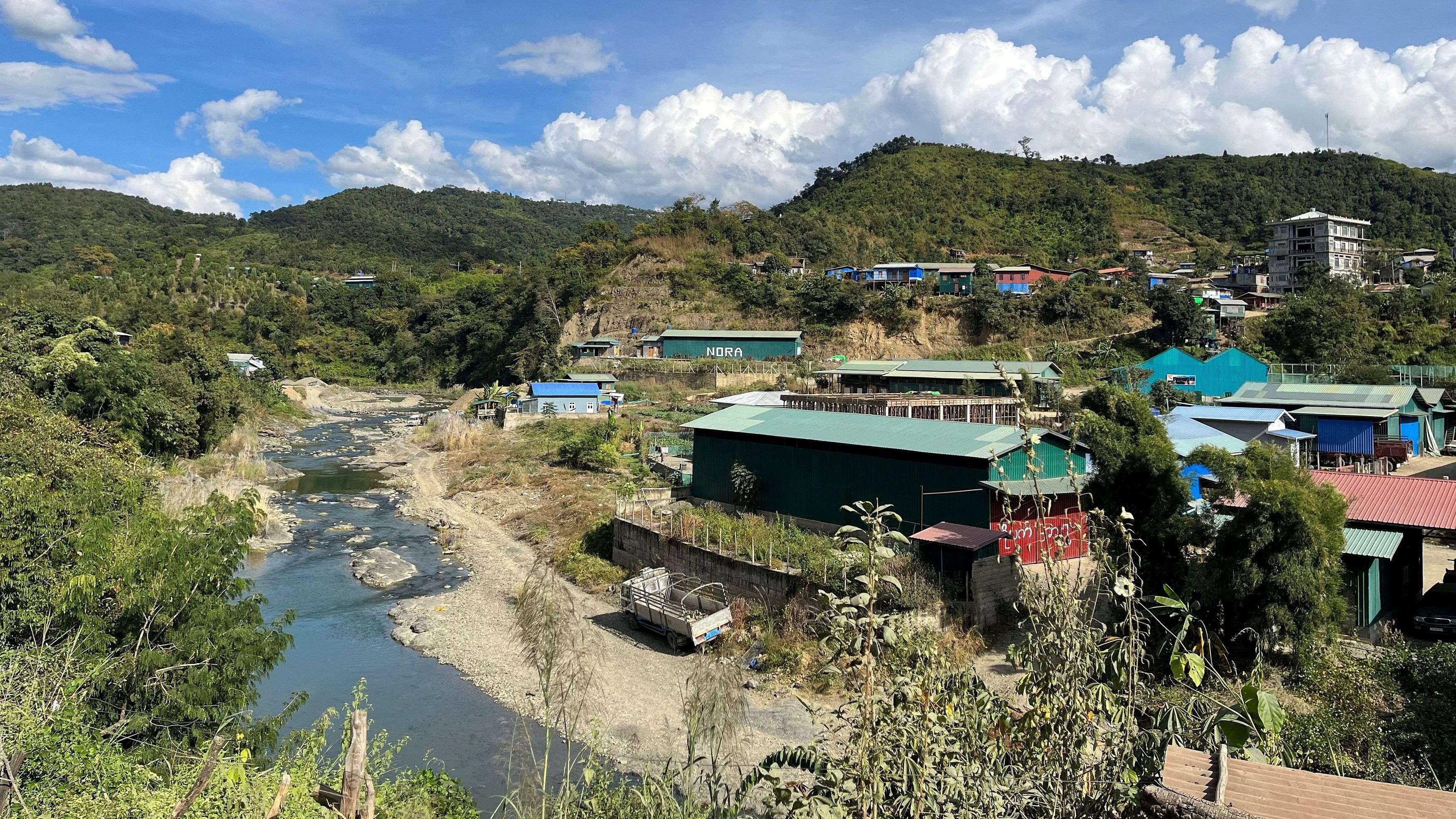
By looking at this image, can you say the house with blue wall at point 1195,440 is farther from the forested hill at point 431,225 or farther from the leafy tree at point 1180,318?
the forested hill at point 431,225

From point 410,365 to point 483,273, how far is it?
74.6 feet

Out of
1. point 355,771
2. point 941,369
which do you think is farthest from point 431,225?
point 355,771

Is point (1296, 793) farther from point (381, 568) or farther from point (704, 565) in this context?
point (381, 568)

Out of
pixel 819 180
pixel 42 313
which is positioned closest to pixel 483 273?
pixel 819 180

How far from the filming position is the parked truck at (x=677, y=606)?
50.5ft

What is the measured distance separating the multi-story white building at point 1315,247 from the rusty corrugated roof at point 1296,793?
54.4 m

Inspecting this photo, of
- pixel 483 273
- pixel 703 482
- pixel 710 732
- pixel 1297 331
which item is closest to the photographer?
pixel 710 732

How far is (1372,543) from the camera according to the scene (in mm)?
11906

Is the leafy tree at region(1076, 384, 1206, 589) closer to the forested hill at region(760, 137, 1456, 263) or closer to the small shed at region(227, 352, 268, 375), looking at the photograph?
the small shed at region(227, 352, 268, 375)

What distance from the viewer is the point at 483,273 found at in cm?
9006

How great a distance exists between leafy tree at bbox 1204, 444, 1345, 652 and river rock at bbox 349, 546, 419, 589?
17.7 metres

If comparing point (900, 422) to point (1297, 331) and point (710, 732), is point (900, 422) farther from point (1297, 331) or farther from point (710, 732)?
point (1297, 331)

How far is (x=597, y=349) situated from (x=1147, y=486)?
4458cm

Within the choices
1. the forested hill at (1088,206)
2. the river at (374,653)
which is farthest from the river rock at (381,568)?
the forested hill at (1088,206)
